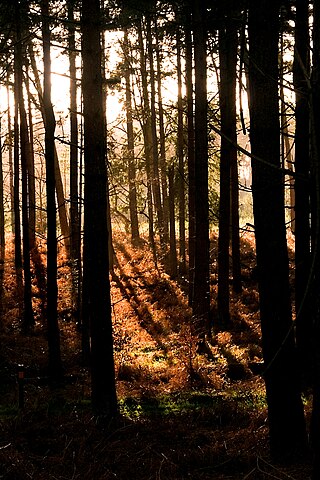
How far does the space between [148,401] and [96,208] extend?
3.96m

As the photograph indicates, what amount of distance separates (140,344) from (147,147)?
493 inches

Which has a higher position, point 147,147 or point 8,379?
point 147,147

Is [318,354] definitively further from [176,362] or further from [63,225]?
[63,225]

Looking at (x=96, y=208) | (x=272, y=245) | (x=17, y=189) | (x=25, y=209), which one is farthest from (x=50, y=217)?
(x=17, y=189)

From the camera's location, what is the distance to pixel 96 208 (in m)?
8.27

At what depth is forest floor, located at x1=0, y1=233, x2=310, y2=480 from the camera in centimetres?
606

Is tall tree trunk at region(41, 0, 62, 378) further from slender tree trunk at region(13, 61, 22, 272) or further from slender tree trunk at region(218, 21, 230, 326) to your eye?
slender tree trunk at region(13, 61, 22, 272)

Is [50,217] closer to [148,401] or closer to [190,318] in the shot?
[190,318]

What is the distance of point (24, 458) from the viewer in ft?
20.4

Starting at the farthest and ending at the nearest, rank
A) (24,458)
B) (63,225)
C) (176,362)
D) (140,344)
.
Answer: (63,225) → (140,344) → (176,362) → (24,458)

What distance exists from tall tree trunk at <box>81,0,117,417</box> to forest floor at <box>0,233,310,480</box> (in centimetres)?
64

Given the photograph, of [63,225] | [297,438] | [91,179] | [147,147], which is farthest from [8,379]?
[147,147]

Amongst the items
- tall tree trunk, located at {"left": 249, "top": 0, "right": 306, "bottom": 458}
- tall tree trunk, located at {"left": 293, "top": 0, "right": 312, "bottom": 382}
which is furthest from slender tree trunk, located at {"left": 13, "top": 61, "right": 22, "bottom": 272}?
tall tree trunk, located at {"left": 249, "top": 0, "right": 306, "bottom": 458}

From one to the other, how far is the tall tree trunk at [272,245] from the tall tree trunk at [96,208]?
10.5ft
